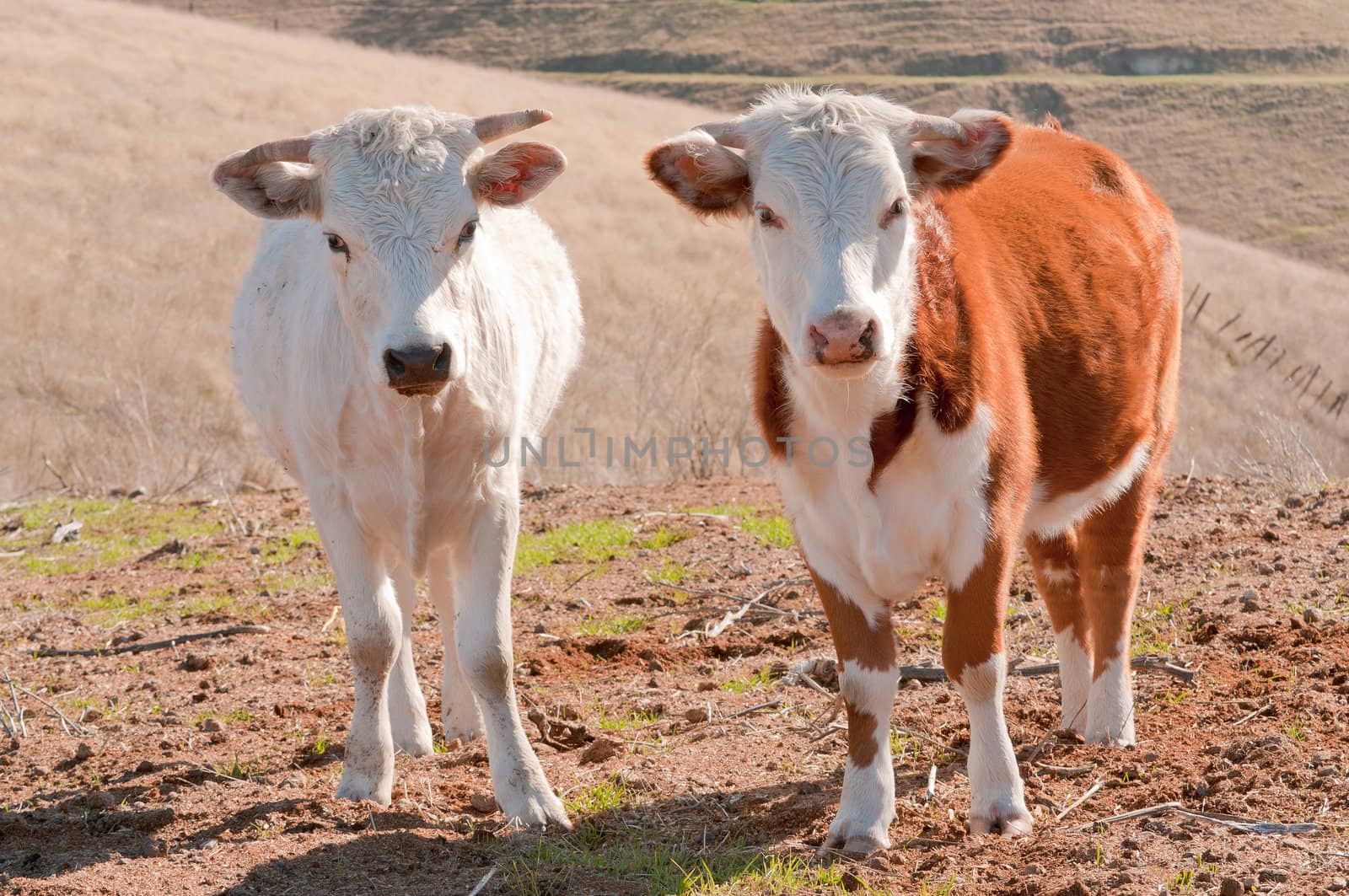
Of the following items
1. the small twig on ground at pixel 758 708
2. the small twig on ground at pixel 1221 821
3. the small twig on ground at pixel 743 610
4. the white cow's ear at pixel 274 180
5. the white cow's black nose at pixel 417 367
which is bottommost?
the small twig on ground at pixel 743 610

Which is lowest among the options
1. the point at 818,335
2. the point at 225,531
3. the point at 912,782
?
the point at 225,531

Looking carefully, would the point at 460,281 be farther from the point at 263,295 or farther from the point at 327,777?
the point at 327,777

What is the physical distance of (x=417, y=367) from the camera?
4438 mm

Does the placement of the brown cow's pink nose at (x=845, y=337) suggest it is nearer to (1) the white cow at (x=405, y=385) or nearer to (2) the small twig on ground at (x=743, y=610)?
(1) the white cow at (x=405, y=385)

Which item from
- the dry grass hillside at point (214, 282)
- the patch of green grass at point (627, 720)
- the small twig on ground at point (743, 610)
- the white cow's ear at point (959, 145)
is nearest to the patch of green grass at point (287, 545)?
the dry grass hillside at point (214, 282)

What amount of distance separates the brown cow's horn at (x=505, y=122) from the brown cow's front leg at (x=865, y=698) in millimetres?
1905

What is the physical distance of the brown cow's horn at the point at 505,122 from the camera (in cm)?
490

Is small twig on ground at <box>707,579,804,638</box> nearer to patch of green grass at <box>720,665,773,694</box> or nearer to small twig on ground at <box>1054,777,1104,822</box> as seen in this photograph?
patch of green grass at <box>720,665,773,694</box>

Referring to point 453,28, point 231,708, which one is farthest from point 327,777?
point 453,28

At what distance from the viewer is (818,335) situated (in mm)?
4016

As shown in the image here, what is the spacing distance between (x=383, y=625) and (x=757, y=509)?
5.12 meters

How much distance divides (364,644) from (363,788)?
1.75ft

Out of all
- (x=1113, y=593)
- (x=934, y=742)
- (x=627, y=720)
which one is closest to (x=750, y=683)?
(x=627, y=720)

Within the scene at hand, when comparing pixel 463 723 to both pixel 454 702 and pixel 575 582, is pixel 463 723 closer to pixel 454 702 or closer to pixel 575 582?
pixel 454 702
